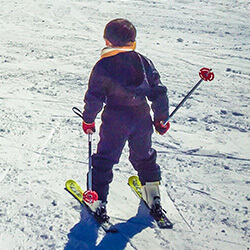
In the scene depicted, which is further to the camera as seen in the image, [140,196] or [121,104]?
[140,196]

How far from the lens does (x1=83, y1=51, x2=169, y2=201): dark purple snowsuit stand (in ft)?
9.58

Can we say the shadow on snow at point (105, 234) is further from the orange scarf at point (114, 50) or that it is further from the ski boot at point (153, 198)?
the orange scarf at point (114, 50)

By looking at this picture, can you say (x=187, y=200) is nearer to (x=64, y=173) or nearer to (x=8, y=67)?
(x=64, y=173)

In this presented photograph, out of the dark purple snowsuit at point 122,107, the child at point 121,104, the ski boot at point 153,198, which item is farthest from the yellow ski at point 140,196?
the dark purple snowsuit at point 122,107

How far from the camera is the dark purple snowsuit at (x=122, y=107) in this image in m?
2.92

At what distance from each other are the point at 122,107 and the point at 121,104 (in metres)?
0.03

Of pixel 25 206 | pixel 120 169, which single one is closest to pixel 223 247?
pixel 120 169

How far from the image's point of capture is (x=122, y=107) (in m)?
3.04

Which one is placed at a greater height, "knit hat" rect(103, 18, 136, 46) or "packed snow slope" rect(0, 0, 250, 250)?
"knit hat" rect(103, 18, 136, 46)

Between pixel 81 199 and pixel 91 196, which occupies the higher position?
pixel 91 196

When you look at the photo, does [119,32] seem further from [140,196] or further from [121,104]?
[140,196]

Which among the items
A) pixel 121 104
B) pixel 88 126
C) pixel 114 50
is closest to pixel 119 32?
pixel 114 50

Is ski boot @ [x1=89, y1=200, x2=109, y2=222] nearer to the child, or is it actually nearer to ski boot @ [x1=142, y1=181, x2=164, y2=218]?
the child

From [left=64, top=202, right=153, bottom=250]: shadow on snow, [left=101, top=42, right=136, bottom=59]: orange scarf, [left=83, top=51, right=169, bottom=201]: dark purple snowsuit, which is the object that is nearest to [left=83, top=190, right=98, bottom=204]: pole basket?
[left=83, top=51, right=169, bottom=201]: dark purple snowsuit
